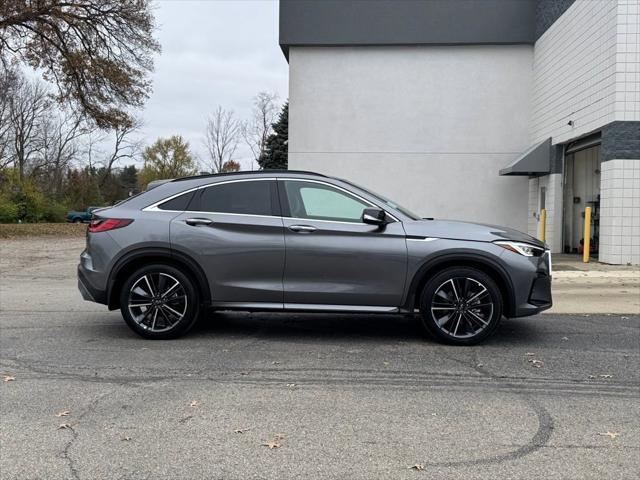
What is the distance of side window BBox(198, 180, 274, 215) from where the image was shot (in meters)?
6.33

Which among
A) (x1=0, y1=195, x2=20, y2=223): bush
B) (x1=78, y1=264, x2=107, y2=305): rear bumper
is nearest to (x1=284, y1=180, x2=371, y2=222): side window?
(x1=78, y1=264, x2=107, y2=305): rear bumper

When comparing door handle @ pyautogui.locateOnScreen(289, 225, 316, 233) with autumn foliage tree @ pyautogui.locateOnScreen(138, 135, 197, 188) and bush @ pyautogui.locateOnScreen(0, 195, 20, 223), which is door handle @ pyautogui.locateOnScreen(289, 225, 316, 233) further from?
autumn foliage tree @ pyautogui.locateOnScreen(138, 135, 197, 188)

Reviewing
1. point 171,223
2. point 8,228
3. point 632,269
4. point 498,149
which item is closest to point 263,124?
point 8,228

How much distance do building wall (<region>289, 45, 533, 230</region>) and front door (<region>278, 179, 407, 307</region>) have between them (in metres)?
14.8

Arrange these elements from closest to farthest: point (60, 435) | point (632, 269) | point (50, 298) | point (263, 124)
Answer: point (60, 435)
point (50, 298)
point (632, 269)
point (263, 124)

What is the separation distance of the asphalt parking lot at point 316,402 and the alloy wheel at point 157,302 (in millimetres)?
248

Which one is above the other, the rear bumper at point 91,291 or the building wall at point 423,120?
the building wall at point 423,120

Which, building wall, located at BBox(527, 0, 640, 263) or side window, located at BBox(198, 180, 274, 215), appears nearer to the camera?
side window, located at BBox(198, 180, 274, 215)

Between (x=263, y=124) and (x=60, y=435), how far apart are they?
53650mm

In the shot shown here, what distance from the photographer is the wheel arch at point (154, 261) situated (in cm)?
621

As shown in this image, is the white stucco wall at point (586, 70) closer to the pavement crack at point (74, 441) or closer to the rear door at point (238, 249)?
the rear door at point (238, 249)

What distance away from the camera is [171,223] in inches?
247

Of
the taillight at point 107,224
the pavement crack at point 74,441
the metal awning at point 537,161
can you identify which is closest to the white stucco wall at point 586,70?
the metal awning at point 537,161

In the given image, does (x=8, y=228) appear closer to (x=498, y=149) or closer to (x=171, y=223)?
(x=498, y=149)
